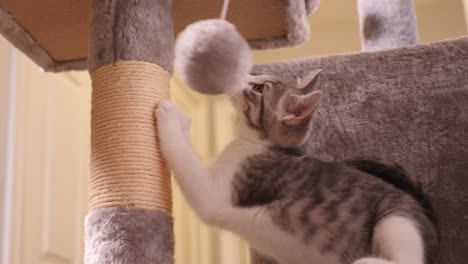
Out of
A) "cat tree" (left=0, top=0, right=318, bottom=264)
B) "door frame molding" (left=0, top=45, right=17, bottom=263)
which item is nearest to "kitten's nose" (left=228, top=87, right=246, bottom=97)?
"cat tree" (left=0, top=0, right=318, bottom=264)

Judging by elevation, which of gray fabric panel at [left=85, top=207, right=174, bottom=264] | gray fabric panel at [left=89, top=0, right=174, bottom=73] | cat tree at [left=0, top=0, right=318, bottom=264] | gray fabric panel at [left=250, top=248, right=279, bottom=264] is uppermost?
gray fabric panel at [left=89, top=0, right=174, bottom=73]

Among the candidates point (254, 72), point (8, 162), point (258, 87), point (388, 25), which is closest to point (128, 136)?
point (258, 87)

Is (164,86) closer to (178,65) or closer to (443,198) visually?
(178,65)

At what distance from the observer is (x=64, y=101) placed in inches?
73.8

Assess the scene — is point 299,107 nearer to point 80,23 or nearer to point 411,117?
point 411,117

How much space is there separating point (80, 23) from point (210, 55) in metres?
0.40

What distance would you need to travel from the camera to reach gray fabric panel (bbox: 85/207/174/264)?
31.1 inches

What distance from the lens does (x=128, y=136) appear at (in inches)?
32.7

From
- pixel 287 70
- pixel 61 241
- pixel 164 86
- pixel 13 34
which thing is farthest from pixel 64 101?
pixel 164 86

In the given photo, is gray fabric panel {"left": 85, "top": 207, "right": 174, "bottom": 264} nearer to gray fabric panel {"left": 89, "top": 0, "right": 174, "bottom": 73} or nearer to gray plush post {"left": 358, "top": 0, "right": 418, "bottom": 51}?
gray fabric panel {"left": 89, "top": 0, "right": 174, "bottom": 73}

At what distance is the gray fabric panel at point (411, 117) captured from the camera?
104 centimetres

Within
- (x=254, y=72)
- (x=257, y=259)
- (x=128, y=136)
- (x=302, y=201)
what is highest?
(x=254, y=72)

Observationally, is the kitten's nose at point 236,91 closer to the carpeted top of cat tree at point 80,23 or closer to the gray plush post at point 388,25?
the carpeted top of cat tree at point 80,23

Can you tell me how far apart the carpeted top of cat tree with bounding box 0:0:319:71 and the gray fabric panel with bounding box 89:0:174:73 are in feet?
0.54
